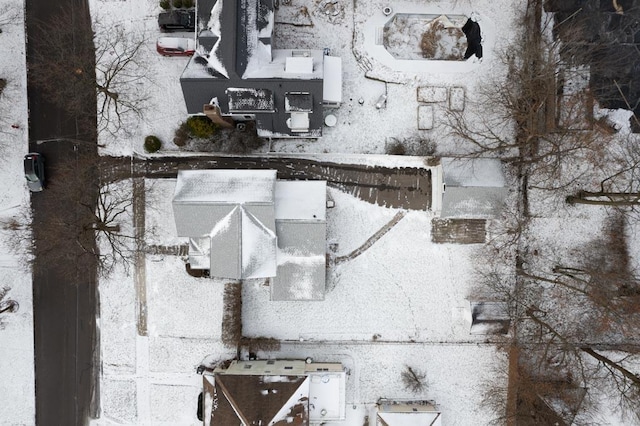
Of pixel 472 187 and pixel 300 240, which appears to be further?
pixel 472 187

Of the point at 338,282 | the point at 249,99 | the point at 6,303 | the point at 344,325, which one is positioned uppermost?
the point at 249,99

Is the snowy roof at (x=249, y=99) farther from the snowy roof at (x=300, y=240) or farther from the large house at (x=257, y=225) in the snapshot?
the snowy roof at (x=300, y=240)

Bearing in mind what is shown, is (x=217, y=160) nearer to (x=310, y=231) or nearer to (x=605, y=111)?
(x=310, y=231)

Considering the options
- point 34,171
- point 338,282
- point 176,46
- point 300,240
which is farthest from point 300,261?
point 34,171

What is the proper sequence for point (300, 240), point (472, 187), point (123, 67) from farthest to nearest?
1. point (123, 67)
2. point (472, 187)
3. point (300, 240)

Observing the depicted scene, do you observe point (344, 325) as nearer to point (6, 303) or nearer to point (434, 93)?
point (434, 93)

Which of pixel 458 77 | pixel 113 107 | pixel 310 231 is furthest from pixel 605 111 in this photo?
pixel 113 107

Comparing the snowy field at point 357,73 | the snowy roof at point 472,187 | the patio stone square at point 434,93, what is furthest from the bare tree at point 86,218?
the patio stone square at point 434,93
